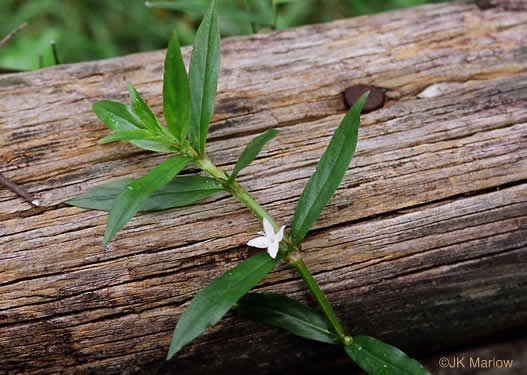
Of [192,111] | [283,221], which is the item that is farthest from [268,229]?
[192,111]

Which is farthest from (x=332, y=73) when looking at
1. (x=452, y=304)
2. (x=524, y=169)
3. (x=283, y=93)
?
(x=452, y=304)

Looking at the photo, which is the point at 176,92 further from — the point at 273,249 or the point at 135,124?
the point at 273,249

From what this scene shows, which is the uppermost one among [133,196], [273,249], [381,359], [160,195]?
[160,195]

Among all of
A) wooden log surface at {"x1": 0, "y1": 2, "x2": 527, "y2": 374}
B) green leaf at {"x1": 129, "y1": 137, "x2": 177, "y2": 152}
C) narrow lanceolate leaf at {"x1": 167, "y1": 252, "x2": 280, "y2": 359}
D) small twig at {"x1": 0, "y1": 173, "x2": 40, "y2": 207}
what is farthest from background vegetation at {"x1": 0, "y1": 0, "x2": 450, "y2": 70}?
narrow lanceolate leaf at {"x1": 167, "y1": 252, "x2": 280, "y2": 359}

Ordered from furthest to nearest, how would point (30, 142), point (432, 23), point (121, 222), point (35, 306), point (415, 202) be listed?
point (432, 23)
point (30, 142)
point (415, 202)
point (35, 306)
point (121, 222)

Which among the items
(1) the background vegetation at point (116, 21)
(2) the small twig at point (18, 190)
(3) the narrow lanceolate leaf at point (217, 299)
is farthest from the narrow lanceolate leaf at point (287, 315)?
(1) the background vegetation at point (116, 21)

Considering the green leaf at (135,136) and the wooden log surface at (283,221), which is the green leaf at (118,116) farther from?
the wooden log surface at (283,221)

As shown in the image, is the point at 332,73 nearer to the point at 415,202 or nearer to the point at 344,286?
the point at 415,202
